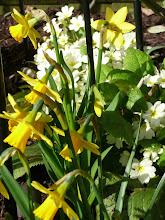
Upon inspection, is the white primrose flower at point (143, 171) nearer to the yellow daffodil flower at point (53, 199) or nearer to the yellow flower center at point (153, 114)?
the yellow flower center at point (153, 114)

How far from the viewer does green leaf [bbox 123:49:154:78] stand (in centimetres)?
193

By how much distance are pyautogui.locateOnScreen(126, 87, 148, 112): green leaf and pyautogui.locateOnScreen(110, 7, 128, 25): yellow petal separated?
0.33 meters

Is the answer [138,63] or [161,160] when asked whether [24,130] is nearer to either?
[161,160]

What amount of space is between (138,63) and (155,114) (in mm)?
327

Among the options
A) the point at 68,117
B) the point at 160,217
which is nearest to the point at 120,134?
the point at 68,117

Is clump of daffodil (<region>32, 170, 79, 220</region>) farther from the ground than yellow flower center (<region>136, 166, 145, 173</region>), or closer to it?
farther from the ground

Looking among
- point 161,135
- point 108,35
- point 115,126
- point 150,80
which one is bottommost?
point 161,135

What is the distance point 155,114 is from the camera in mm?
1740

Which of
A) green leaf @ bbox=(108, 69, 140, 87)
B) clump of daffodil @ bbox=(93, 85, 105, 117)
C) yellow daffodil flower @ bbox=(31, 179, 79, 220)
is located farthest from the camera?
green leaf @ bbox=(108, 69, 140, 87)

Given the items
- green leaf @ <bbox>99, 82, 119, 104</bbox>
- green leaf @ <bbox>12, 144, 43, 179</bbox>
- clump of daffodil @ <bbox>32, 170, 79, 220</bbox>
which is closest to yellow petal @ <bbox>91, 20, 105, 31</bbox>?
green leaf @ <bbox>99, 82, 119, 104</bbox>

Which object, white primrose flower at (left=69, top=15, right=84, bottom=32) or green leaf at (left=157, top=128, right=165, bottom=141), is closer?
green leaf at (left=157, top=128, right=165, bottom=141)

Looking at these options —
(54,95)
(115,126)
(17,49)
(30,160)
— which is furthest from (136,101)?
(17,49)

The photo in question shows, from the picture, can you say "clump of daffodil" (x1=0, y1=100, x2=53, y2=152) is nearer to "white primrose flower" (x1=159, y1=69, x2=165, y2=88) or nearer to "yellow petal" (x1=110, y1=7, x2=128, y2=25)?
"yellow petal" (x1=110, y1=7, x2=128, y2=25)

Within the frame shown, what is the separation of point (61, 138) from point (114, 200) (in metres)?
0.33
